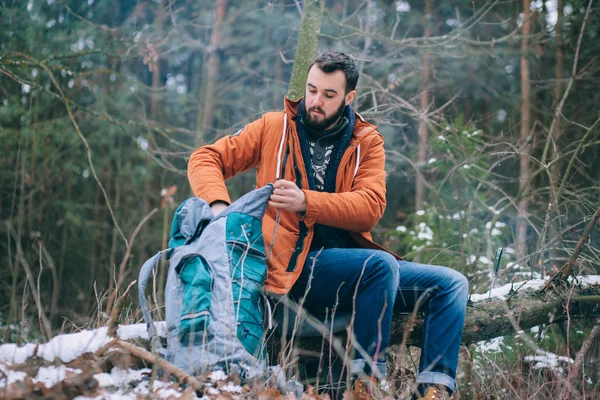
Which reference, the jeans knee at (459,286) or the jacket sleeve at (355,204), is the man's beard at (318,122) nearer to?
the jacket sleeve at (355,204)

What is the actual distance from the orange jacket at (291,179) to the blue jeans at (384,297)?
15 centimetres

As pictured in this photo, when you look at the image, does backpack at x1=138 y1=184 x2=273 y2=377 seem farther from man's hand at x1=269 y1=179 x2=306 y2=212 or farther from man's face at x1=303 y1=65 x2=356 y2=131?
man's face at x1=303 y1=65 x2=356 y2=131

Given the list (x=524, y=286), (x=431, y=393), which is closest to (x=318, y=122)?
(x=431, y=393)

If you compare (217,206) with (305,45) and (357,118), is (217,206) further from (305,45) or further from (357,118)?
(305,45)

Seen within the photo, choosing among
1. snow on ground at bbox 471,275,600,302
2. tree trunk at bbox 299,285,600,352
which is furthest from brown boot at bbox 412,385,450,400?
snow on ground at bbox 471,275,600,302

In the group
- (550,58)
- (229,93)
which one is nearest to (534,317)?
(550,58)

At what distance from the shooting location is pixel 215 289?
2.70 m

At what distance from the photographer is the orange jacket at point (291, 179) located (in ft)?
10.1

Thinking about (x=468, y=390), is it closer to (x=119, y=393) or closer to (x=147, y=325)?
(x=147, y=325)

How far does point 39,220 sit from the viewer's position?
11500mm

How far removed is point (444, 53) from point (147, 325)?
4.94 m

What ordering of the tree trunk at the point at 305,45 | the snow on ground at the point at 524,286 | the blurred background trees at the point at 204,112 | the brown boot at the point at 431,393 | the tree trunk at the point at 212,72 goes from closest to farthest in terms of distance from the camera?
the brown boot at the point at 431,393 < the snow on ground at the point at 524,286 < the tree trunk at the point at 305,45 < the blurred background trees at the point at 204,112 < the tree trunk at the point at 212,72

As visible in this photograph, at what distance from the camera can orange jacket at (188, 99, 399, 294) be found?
3.09 metres

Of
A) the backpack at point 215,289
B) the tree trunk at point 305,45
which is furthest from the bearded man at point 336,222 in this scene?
the tree trunk at point 305,45
